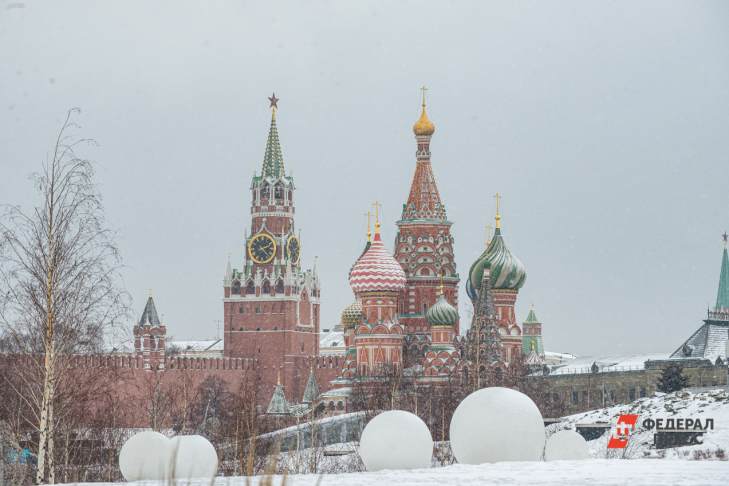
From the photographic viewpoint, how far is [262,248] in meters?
100

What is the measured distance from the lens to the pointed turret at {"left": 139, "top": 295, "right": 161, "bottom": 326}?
90.9m

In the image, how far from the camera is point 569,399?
70375 mm

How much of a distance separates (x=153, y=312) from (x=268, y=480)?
8612 cm

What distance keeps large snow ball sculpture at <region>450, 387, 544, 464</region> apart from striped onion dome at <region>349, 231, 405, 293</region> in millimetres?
46771

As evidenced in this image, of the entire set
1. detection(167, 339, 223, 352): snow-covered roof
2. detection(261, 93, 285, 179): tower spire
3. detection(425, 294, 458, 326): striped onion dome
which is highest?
detection(261, 93, 285, 179): tower spire

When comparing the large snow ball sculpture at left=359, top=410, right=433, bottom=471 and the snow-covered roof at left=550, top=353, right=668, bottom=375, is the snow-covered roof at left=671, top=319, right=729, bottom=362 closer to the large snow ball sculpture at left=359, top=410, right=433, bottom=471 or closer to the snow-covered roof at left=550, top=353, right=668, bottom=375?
the snow-covered roof at left=550, top=353, right=668, bottom=375

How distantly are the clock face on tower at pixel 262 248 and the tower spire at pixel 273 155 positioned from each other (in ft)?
14.2

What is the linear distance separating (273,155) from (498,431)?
85613 mm

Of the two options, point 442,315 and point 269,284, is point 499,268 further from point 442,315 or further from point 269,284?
point 269,284

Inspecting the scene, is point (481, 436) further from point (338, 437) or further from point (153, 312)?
point (153, 312)

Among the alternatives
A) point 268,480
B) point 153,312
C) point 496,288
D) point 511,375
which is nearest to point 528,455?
point 268,480

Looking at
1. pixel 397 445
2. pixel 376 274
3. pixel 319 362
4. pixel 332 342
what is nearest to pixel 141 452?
pixel 397 445

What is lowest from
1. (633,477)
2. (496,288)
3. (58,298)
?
(633,477)

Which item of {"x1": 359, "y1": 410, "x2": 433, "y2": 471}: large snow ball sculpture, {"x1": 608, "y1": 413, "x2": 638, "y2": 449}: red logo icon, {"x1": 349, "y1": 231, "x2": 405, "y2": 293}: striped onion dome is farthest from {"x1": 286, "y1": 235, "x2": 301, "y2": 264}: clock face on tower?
{"x1": 359, "y1": 410, "x2": 433, "y2": 471}: large snow ball sculpture
